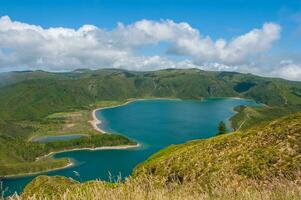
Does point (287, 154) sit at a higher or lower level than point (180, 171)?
higher

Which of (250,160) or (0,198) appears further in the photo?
(250,160)

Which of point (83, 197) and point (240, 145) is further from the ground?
point (83, 197)

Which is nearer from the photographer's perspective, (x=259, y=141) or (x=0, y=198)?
(x=0, y=198)

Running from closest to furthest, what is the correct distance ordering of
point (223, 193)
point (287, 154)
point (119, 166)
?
point (223, 193)
point (287, 154)
point (119, 166)

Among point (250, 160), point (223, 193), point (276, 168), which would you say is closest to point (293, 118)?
point (250, 160)

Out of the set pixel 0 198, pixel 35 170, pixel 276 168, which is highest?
pixel 0 198

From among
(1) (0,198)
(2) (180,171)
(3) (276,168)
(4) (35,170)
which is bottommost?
(4) (35,170)

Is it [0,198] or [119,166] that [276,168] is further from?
[119,166]

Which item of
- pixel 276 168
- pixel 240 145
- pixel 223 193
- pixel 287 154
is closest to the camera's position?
pixel 223 193

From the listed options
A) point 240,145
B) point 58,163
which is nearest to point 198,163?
point 240,145

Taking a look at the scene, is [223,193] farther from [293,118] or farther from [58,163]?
[58,163]
